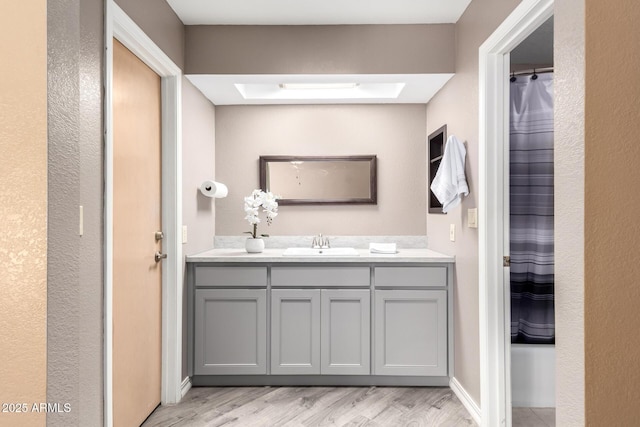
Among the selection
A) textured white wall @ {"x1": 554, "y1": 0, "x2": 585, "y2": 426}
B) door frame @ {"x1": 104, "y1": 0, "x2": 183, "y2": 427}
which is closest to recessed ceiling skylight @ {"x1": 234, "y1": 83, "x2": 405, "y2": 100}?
door frame @ {"x1": 104, "y1": 0, "x2": 183, "y2": 427}

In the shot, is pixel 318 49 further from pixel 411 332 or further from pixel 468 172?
pixel 411 332

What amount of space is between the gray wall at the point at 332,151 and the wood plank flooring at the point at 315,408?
4.02ft

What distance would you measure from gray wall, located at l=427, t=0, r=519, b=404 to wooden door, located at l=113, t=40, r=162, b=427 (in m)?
1.90

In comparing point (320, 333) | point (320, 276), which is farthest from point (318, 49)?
point (320, 333)

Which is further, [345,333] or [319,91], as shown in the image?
[319,91]

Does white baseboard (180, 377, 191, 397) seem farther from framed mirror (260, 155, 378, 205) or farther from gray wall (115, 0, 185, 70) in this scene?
gray wall (115, 0, 185, 70)

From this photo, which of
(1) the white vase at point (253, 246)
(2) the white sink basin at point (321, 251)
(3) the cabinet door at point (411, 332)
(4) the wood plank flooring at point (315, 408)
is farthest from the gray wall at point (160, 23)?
(4) the wood plank flooring at point (315, 408)

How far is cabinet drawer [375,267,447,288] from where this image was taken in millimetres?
2451

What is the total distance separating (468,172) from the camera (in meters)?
2.19

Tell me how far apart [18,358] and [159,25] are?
6.08ft

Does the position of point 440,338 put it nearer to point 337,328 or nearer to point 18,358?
point 337,328

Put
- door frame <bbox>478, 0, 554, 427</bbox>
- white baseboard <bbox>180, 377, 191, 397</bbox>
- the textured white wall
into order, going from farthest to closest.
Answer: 1. white baseboard <bbox>180, 377, 191, 397</bbox>
2. door frame <bbox>478, 0, 554, 427</bbox>
3. the textured white wall

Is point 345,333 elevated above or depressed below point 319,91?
below

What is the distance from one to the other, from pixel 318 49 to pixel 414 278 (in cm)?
169
